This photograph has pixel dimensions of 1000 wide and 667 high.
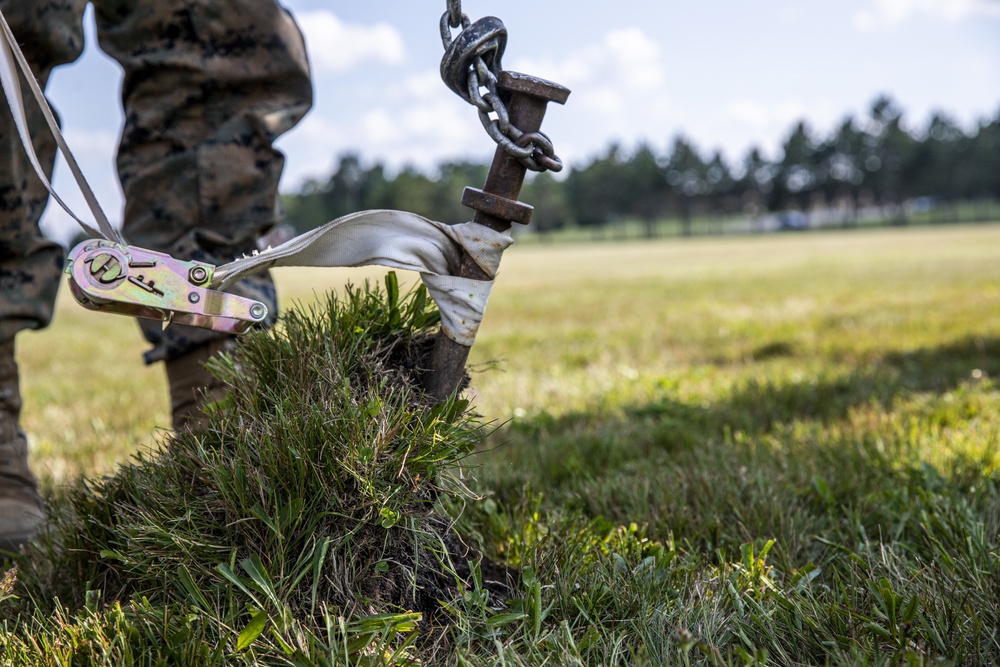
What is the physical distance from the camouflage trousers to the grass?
711mm

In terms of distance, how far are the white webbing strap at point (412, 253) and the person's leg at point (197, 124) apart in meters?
0.93

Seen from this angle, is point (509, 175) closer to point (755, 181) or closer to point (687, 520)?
point (687, 520)

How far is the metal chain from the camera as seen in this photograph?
1413mm

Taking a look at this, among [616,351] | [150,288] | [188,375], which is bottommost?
[616,351]

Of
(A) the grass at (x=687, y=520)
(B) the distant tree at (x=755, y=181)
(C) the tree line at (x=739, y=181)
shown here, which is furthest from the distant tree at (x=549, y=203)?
(A) the grass at (x=687, y=520)

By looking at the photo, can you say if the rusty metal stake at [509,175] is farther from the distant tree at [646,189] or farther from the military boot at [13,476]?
the distant tree at [646,189]

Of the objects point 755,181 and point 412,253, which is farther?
point 755,181

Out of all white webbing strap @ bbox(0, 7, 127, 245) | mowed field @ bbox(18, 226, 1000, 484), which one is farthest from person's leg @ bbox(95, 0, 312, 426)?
white webbing strap @ bbox(0, 7, 127, 245)

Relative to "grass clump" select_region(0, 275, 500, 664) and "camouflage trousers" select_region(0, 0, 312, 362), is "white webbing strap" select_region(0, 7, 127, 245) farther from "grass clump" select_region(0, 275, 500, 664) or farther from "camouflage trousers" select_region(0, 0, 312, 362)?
"camouflage trousers" select_region(0, 0, 312, 362)

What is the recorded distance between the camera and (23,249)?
2.36 metres

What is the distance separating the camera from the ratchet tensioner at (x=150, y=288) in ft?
4.45

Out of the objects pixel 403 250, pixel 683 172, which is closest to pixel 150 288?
pixel 403 250

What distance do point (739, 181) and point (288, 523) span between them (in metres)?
107

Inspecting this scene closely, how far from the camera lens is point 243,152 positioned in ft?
7.94
